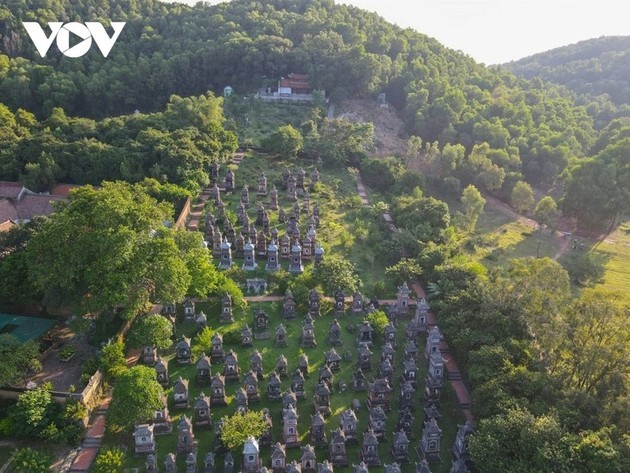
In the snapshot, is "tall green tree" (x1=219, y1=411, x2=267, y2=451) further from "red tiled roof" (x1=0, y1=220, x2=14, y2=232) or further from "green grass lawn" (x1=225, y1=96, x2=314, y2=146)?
"green grass lawn" (x1=225, y1=96, x2=314, y2=146)

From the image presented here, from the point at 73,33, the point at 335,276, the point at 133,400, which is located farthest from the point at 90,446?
the point at 73,33

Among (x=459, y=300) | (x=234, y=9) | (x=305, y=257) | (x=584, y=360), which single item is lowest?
(x=305, y=257)

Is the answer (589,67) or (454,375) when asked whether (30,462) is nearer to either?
(454,375)

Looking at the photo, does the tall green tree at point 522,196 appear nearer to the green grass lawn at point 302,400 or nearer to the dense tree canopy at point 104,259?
A: the green grass lawn at point 302,400

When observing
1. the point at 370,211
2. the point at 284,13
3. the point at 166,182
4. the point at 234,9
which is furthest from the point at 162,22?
the point at 370,211

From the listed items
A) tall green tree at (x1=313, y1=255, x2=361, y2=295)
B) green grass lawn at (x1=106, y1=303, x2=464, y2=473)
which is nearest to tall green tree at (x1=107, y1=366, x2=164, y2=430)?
green grass lawn at (x1=106, y1=303, x2=464, y2=473)

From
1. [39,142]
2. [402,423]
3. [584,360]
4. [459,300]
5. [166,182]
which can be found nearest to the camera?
[584,360]

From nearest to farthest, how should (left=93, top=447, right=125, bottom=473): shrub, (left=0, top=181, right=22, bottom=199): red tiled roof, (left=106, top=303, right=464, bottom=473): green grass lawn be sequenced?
1. (left=93, top=447, right=125, bottom=473): shrub
2. (left=106, top=303, right=464, bottom=473): green grass lawn
3. (left=0, top=181, right=22, bottom=199): red tiled roof

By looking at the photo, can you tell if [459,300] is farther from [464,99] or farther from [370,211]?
[464,99]
